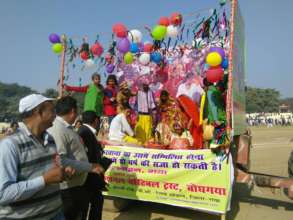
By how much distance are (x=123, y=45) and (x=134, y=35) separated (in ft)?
1.14

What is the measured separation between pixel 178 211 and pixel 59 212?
11.4 ft

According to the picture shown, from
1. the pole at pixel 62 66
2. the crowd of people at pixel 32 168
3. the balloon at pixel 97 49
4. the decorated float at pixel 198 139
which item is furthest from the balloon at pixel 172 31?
the crowd of people at pixel 32 168

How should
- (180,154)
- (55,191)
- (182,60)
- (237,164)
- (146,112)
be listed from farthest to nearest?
(182,60) → (146,112) → (237,164) → (180,154) → (55,191)

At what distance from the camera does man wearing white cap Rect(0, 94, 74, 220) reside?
6.21ft

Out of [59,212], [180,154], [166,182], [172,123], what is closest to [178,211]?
[166,182]

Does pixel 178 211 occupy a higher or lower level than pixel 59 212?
lower

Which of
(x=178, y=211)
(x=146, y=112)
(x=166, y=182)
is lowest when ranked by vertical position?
(x=178, y=211)

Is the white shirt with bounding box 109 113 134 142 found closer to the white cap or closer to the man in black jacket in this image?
the man in black jacket

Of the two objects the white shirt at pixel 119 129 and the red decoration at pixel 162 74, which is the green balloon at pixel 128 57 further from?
the white shirt at pixel 119 129

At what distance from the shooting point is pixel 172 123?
6633mm

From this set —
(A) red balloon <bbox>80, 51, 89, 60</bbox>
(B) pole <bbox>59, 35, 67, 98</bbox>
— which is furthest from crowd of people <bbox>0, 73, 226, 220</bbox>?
(A) red balloon <bbox>80, 51, 89, 60</bbox>

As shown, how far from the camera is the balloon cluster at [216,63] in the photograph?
493cm

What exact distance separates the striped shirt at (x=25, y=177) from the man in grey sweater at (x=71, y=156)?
0.54m

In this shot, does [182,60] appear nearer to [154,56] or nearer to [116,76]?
[154,56]
